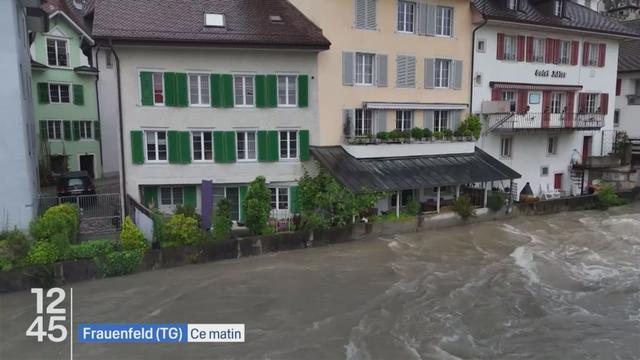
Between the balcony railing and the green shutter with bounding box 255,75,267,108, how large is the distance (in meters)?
11.8

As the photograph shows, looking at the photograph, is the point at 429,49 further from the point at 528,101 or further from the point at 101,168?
the point at 101,168

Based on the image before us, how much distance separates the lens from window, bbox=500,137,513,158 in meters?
26.9

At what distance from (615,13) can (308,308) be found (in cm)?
5310

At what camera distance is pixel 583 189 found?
29.4 m

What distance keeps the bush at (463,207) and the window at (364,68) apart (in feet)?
21.4

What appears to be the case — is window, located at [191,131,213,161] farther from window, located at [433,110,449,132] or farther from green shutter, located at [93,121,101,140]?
green shutter, located at [93,121,101,140]

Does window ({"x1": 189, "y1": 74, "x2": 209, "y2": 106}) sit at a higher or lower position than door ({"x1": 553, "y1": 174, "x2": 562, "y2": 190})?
higher

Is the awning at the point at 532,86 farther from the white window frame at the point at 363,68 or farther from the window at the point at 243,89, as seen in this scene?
the window at the point at 243,89

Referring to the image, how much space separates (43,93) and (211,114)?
14.7m

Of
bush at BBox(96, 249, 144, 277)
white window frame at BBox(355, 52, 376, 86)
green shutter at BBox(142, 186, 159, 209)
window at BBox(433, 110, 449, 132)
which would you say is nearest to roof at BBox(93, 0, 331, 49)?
white window frame at BBox(355, 52, 376, 86)

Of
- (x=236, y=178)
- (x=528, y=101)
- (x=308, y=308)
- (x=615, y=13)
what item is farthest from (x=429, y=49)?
(x=615, y=13)

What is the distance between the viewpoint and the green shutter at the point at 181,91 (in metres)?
19.6

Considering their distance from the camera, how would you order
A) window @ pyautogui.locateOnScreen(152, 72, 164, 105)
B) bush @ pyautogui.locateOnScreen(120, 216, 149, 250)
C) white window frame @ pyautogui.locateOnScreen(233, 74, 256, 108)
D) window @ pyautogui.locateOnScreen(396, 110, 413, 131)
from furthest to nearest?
window @ pyautogui.locateOnScreen(396, 110, 413, 131)
white window frame @ pyautogui.locateOnScreen(233, 74, 256, 108)
window @ pyautogui.locateOnScreen(152, 72, 164, 105)
bush @ pyautogui.locateOnScreen(120, 216, 149, 250)
